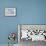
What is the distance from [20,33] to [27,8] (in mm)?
831

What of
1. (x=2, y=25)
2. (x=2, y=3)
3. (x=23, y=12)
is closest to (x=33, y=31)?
(x=23, y=12)

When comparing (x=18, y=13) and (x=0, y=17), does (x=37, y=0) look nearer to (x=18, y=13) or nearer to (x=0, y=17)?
(x=18, y=13)

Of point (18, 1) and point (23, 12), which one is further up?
point (18, 1)

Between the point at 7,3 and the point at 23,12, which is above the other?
the point at 7,3

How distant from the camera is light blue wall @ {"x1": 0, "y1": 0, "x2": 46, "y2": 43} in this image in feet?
13.3

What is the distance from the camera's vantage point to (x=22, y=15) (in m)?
4.06

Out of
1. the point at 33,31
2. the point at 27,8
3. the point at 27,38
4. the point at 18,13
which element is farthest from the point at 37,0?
the point at 27,38

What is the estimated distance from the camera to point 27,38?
3.88 meters

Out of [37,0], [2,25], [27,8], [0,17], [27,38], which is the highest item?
[37,0]

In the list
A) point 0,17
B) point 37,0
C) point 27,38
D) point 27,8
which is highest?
point 37,0

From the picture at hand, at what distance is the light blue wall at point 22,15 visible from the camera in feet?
13.3

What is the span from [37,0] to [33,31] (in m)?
1.01

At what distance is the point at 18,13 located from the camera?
407 cm

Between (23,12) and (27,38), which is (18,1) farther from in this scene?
(27,38)
